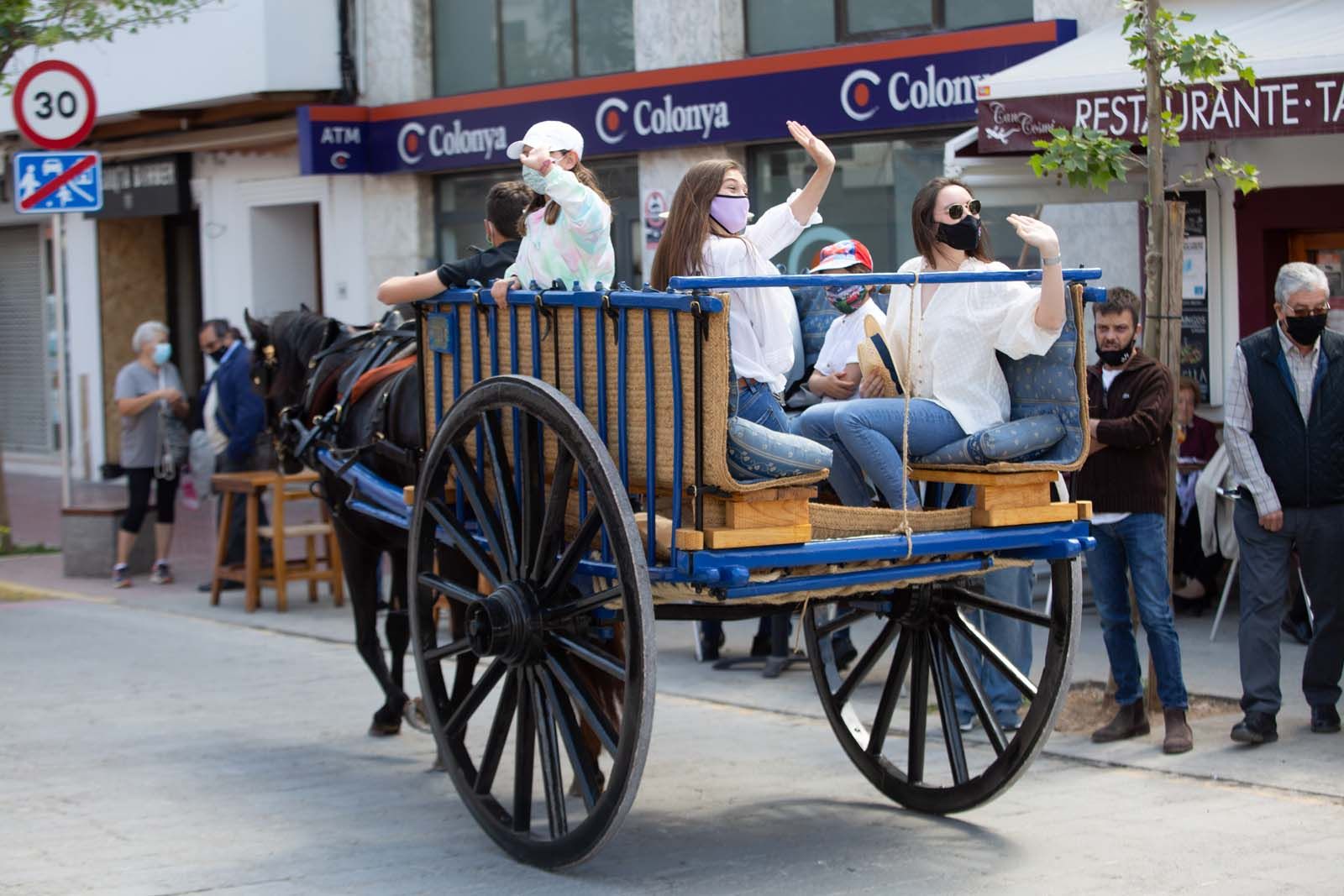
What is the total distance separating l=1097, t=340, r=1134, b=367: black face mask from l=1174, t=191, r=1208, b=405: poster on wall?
3704 mm

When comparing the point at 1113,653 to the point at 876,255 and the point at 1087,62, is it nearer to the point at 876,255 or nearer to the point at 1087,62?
the point at 1087,62

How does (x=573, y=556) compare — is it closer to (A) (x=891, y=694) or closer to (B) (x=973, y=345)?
(B) (x=973, y=345)

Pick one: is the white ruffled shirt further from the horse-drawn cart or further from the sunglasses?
the sunglasses

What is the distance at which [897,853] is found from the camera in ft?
19.2

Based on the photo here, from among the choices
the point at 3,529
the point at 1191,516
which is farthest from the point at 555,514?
the point at 3,529

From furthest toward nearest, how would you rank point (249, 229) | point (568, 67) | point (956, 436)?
point (249, 229)
point (568, 67)
point (956, 436)

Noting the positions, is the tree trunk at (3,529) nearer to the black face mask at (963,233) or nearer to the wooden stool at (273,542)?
the wooden stool at (273,542)

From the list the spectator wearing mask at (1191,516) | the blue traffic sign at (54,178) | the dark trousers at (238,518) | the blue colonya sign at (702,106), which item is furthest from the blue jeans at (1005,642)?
the blue traffic sign at (54,178)

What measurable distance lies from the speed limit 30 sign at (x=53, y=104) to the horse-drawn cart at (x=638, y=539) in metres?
6.95

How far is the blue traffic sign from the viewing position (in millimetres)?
12281

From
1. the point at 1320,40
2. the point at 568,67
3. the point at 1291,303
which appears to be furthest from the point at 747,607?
the point at 568,67

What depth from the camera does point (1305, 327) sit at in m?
7.23

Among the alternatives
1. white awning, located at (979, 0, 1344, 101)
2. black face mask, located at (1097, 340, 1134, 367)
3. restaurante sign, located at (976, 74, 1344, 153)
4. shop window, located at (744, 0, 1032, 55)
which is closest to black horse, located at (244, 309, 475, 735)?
black face mask, located at (1097, 340, 1134, 367)

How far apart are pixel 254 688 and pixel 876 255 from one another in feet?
19.0
